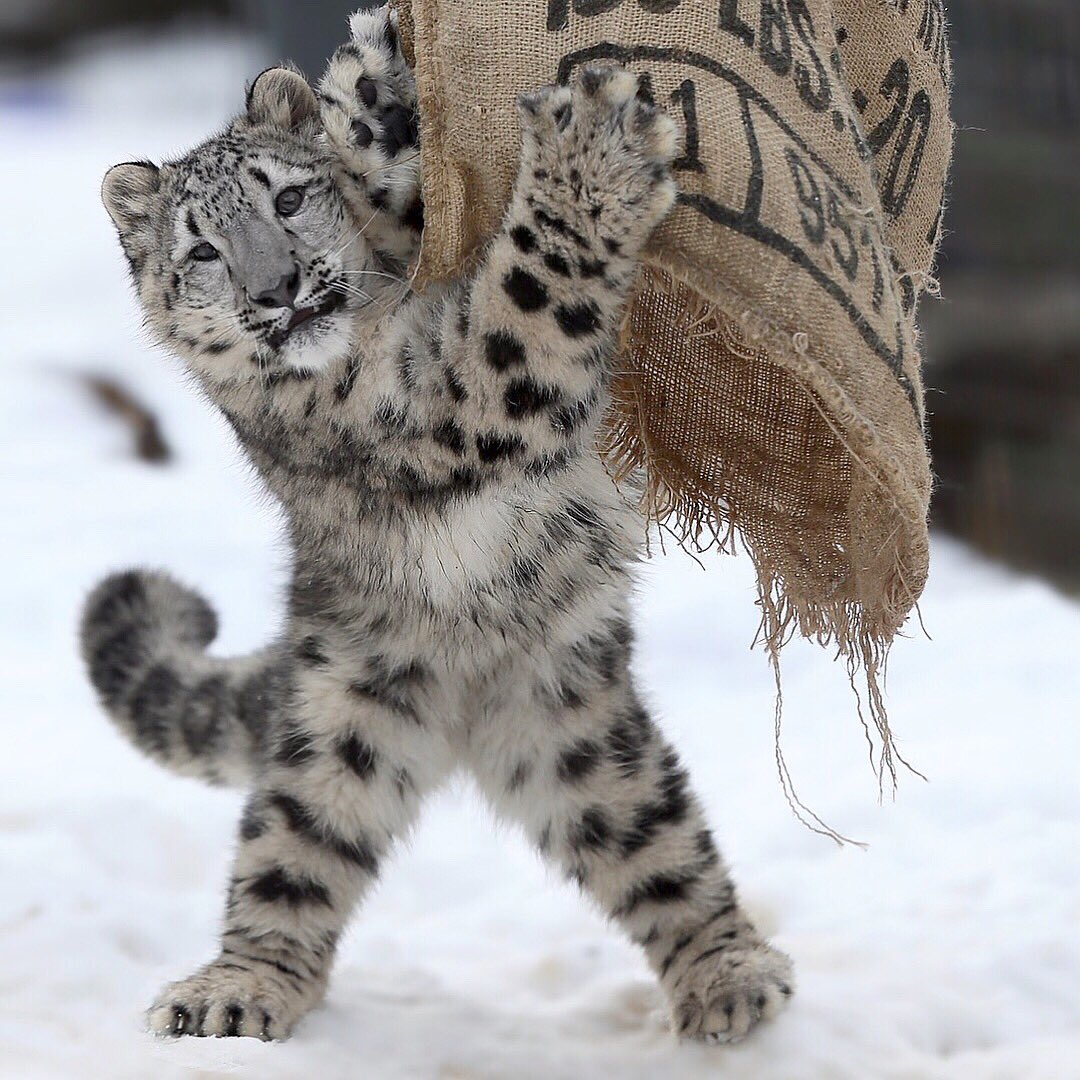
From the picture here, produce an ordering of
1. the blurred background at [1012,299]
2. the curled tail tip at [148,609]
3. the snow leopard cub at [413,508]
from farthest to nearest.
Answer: the blurred background at [1012,299] → the curled tail tip at [148,609] → the snow leopard cub at [413,508]

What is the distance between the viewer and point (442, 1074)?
2.09 m

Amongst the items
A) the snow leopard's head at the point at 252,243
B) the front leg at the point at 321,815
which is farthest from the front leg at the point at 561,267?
the front leg at the point at 321,815

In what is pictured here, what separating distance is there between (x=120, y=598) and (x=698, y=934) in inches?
52.4

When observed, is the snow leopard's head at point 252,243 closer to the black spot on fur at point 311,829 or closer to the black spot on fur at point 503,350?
the black spot on fur at point 503,350

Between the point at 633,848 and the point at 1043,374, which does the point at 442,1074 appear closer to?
the point at 633,848

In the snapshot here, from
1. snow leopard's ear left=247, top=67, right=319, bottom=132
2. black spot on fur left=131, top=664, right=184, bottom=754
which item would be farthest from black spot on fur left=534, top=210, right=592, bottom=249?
black spot on fur left=131, top=664, right=184, bottom=754

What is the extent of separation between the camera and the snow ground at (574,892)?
7.13 ft

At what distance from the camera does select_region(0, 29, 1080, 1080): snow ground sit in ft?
7.13

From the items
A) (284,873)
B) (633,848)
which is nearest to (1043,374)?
(633,848)

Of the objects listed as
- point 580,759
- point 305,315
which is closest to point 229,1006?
point 580,759

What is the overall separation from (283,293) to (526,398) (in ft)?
1.35

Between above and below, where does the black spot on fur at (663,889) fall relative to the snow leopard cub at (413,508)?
below

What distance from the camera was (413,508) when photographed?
2.01m

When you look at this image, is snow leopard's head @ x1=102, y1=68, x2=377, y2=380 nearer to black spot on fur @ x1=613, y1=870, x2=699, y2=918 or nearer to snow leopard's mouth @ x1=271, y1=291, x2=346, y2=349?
snow leopard's mouth @ x1=271, y1=291, x2=346, y2=349
